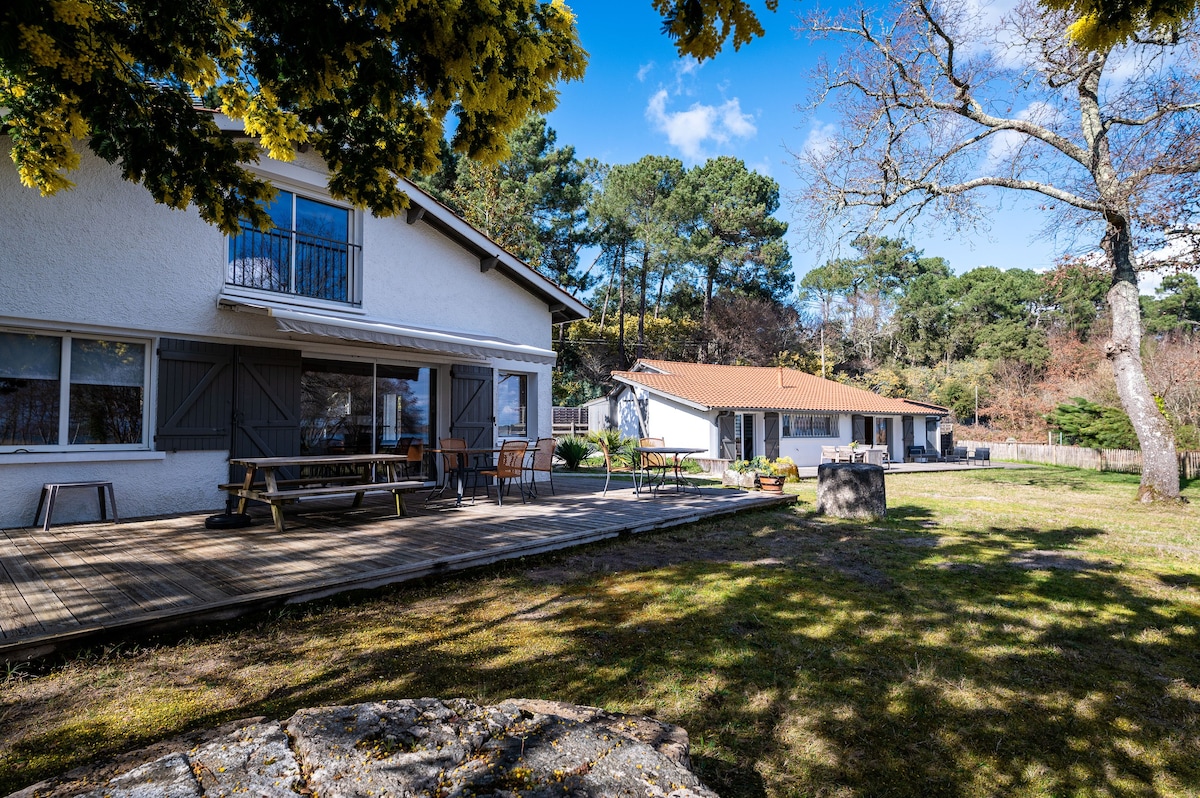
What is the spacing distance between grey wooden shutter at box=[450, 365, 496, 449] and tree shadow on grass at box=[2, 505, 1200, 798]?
200 inches

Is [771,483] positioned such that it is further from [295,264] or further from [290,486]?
[295,264]

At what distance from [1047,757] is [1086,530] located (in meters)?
8.16

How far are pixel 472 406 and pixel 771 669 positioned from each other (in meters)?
8.20

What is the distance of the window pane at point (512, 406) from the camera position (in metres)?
11.6

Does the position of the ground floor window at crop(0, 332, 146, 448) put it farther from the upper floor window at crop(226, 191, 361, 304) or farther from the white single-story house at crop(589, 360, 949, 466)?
the white single-story house at crop(589, 360, 949, 466)

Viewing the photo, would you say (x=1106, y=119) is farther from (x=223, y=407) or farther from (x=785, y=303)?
(x=785, y=303)

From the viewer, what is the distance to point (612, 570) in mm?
5707

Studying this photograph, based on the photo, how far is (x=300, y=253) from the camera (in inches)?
361

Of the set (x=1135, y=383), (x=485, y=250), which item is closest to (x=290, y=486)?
(x=485, y=250)

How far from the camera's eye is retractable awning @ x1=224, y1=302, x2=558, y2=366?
7398mm

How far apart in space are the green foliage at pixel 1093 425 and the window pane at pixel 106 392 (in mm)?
31690

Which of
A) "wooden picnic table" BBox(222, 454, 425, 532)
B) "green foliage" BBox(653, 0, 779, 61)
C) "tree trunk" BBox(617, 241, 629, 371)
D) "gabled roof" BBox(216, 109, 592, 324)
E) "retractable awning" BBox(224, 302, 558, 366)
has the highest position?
"tree trunk" BBox(617, 241, 629, 371)

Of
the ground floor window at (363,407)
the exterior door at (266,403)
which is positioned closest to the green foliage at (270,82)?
the exterior door at (266,403)

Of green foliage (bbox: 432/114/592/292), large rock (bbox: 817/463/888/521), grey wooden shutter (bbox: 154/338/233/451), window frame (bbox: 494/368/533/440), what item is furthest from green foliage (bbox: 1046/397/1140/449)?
grey wooden shutter (bbox: 154/338/233/451)
